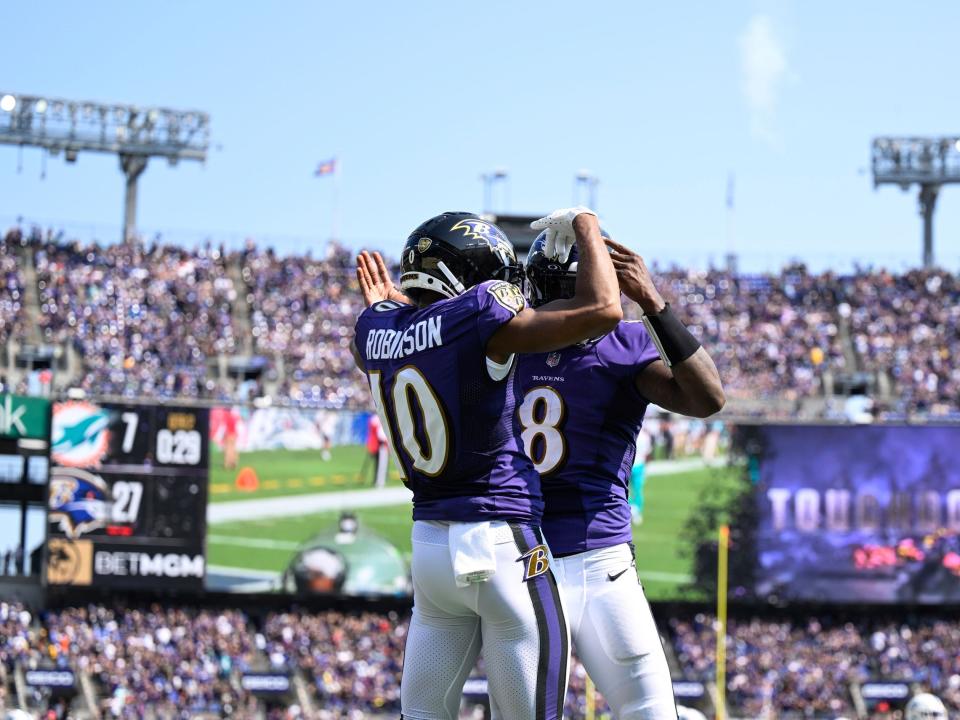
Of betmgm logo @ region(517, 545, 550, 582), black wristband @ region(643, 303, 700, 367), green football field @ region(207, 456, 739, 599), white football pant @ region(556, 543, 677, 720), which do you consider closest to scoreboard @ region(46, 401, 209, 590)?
green football field @ region(207, 456, 739, 599)

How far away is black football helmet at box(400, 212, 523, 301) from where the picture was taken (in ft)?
15.6

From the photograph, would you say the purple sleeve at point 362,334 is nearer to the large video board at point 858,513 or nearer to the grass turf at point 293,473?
the grass turf at point 293,473

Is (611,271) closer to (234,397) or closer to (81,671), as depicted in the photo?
(81,671)

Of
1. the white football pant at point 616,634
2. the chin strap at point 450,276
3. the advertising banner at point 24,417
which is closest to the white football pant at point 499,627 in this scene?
the white football pant at point 616,634

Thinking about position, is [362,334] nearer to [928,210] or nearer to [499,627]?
[499,627]

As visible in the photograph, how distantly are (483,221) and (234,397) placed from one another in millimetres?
29052

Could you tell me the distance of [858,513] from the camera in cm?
3347

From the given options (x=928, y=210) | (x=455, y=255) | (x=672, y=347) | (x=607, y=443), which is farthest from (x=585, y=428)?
(x=928, y=210)

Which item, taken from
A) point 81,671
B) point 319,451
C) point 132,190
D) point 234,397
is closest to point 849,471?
point 319,451

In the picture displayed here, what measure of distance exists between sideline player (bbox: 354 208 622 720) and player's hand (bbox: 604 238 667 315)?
1.18 ft

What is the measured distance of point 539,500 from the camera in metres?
4.82

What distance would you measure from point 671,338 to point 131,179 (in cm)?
3887

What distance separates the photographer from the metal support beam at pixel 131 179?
4116cm

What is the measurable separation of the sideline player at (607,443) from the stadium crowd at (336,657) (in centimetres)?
2232
